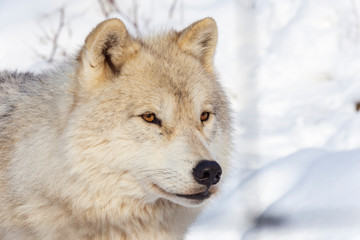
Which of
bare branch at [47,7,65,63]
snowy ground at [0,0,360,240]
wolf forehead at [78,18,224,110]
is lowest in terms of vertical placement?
snowy ground at [0,0,360,240]

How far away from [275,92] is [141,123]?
482 centimetres

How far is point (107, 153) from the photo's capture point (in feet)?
10.9

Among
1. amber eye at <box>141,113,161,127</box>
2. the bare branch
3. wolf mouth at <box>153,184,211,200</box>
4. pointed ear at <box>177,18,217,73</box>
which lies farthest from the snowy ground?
amber eye at <box>141,113,161,127</box>

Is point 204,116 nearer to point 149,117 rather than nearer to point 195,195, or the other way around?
point 149,117

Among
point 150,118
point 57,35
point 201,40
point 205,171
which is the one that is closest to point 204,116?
point 150,118

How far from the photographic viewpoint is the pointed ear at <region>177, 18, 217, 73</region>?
3904 mm

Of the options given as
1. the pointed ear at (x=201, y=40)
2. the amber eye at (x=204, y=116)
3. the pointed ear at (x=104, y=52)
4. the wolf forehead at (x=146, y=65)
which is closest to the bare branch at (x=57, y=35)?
the pointed ear at (x=201, y=40)

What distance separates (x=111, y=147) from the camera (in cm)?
332

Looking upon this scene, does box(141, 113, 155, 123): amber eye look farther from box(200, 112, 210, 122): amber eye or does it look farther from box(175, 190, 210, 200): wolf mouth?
box(175, 190, 210, 200): wolf mouth

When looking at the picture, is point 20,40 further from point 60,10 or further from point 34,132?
point 34,132

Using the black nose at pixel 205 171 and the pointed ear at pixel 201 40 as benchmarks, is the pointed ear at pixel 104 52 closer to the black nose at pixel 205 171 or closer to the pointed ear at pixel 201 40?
the pointed ear at pixel 201 40

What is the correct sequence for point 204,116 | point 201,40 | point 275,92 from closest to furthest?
point 204,116 → point 201,40 → point 275,92

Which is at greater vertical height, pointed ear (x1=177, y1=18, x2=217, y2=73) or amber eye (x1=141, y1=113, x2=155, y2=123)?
pointed ear (x1=177, y1=18, x2=217, y2=73)

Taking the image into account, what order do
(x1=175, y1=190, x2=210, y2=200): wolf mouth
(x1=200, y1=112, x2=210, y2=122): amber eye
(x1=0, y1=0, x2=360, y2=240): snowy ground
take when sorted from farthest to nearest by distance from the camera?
1. (x1=0, y1=0, x2=360, y2=240): snowy ground
2. (x1=200, y1=112, x2=210, y2=122): amber eye
3. (x1=175, y1=190, x2=210, y2=200): wolf mouth
